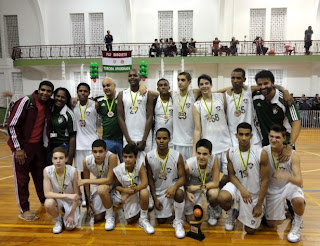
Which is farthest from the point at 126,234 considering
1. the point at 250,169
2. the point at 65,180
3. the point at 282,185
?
the point at 282,185

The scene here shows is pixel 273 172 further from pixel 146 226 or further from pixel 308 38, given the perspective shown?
pixel 308 38

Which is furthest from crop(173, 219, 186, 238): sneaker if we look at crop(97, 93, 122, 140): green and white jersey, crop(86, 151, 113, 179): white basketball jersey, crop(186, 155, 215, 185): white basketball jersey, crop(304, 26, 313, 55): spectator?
crop(304, 26, 313, 55): spectator

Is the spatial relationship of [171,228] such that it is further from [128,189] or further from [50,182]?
[50,182]

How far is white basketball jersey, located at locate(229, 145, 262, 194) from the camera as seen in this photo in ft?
12.0

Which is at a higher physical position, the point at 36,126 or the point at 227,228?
the point at 36,126

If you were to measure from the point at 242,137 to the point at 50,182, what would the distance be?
9.00 ft

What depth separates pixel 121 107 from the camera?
4469mm

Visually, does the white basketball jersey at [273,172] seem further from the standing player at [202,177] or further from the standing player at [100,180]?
the standing player at [100,180]

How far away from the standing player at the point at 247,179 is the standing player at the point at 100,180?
5.18ft

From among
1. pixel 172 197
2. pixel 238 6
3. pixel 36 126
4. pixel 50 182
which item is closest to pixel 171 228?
A: pixel 172 197

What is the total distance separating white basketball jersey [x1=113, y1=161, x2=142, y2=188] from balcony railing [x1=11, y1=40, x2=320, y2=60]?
15.0 metres

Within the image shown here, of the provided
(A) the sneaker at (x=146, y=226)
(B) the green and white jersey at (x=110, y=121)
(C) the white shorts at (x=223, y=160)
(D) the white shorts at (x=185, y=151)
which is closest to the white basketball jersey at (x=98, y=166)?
(B) the green and white jersey at (x=110, y=121)

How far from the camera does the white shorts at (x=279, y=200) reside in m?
3.62

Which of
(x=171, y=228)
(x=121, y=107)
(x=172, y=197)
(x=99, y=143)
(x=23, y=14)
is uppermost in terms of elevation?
(x=23, y=14)
